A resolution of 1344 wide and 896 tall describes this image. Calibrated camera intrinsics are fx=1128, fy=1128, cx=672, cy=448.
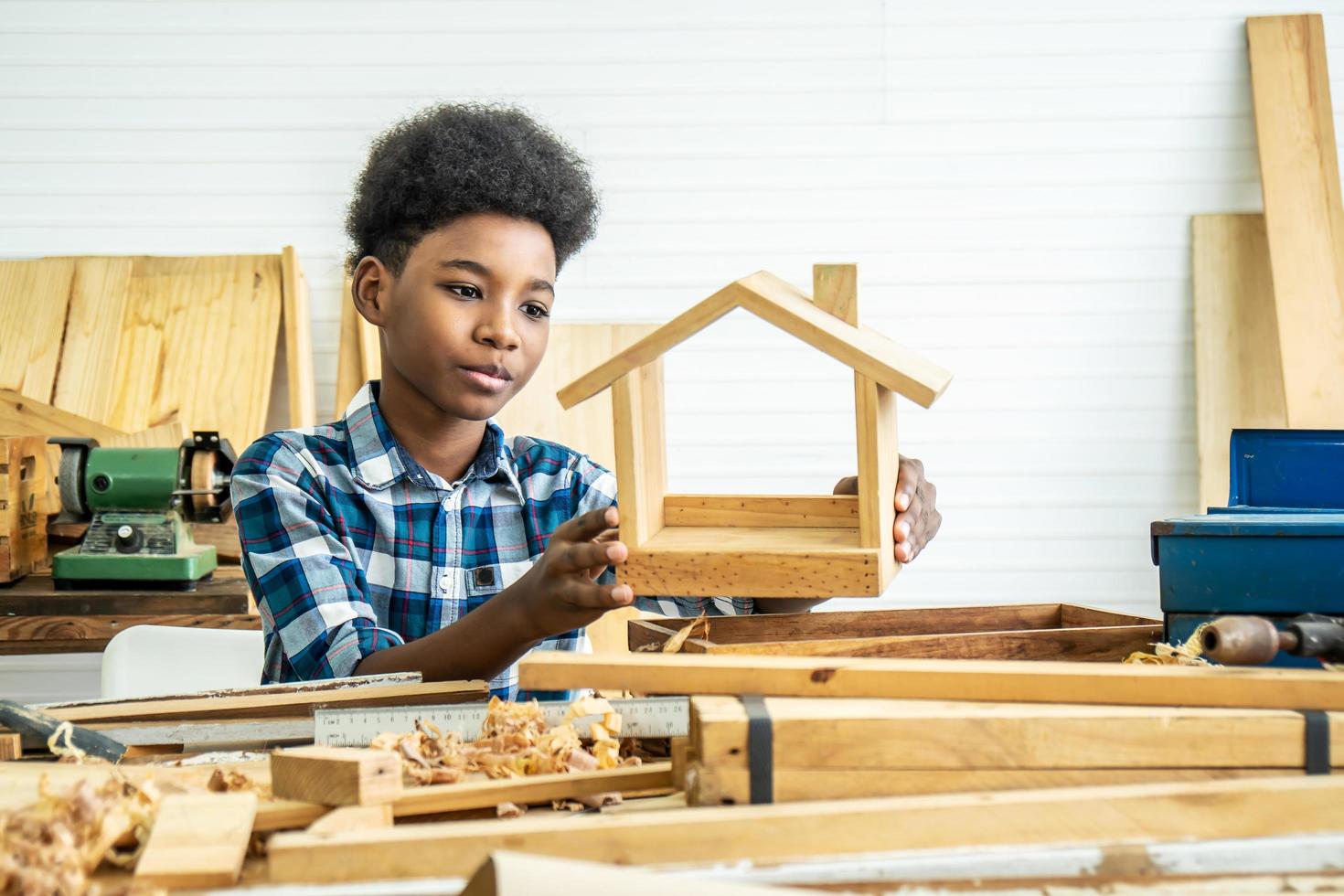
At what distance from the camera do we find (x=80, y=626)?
315 centimetres

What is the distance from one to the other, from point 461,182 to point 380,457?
22.4 inches

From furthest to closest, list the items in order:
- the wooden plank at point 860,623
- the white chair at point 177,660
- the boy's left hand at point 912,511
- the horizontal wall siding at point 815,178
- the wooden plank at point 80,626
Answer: the horizontal wall siding at point 815,178 → the wooden plank at point 80,626 → the white chair at point 177,660 → the wooden plank at point 860,623 → the boy's left hand at point 912,511

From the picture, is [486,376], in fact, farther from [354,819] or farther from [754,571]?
[354,819]

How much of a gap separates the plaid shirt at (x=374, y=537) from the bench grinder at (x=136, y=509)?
37.6 inches

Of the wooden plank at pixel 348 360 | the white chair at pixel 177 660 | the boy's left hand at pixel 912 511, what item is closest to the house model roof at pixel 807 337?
the boy's left hand at pixel 912 511

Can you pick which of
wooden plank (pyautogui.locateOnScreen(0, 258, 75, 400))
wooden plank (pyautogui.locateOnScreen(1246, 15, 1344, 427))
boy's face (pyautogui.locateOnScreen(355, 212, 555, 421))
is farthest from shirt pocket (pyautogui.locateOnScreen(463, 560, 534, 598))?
wooden plank (pyautogui.locateOnScreen(1246, 15, 1344, 427))

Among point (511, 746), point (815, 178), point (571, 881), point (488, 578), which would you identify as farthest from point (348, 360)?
point (571, 881)

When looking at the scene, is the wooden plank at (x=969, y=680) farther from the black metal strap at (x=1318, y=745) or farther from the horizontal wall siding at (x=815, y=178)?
the horizontal wall siding at (x=815, y=178)

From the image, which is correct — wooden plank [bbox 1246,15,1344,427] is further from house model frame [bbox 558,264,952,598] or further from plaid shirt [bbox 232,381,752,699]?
house model frame [bbox 558,264,952,598]

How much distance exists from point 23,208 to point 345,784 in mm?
4147

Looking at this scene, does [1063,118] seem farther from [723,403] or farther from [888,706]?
[888,706]

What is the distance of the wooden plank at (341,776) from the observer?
Answer: 3.71ft

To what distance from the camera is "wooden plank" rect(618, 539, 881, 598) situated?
1549mm

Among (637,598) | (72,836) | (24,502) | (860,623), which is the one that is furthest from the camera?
(24,502)
